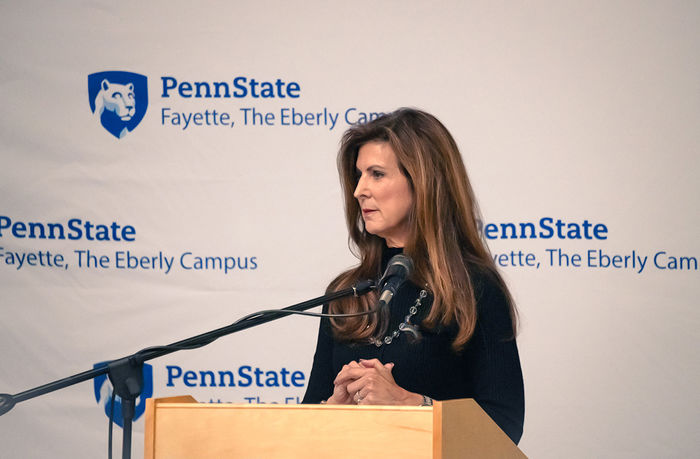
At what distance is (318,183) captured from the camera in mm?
3383

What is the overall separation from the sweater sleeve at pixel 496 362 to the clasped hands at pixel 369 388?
276 millimetres

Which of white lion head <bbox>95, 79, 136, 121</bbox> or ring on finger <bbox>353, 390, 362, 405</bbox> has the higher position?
white lion head <bbox>95, 79, 136, 121</bbox>

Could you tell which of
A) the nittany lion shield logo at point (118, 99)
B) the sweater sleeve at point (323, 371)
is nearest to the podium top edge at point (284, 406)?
the sweater sleeve at point (323, 371)

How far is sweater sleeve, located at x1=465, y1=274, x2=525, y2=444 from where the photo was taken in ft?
6.36

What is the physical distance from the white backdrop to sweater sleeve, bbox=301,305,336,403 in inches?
42.5

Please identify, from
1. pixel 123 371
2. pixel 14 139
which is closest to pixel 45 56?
pixel 14 139

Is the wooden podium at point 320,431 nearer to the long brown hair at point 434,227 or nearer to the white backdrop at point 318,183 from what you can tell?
the long brown hair at point 434,227

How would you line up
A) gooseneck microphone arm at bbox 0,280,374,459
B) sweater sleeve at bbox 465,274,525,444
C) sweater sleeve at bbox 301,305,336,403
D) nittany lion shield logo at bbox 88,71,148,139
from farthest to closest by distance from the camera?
nittany lion shield logo at bbox 88,71,148,139 < sweater sleeve at bbox 301,305,336,403 < sweater sleeve at bbox 465,274,525,444 < gooseneck microphone arm at bbox 0,280,374,459

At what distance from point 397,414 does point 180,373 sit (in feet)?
7.55

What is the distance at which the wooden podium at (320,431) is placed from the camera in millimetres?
1201

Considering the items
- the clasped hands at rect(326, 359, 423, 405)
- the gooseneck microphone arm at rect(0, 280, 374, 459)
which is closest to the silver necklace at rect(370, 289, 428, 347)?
the clasped hands at rect(326, 359, 423, 405)

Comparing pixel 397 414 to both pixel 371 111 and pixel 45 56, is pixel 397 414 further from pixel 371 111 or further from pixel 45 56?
pixel 45 56

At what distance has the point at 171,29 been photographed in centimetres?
347

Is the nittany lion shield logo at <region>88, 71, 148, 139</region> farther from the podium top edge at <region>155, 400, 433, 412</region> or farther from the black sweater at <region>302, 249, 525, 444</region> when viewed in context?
the podium top edge at <region>155, 400, 433, 412</region>
